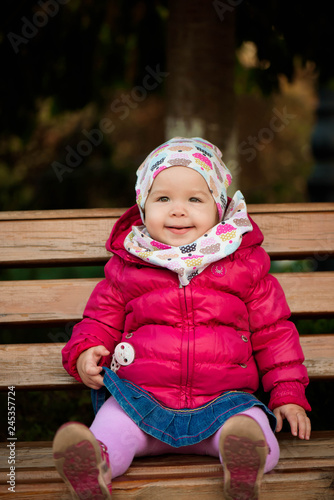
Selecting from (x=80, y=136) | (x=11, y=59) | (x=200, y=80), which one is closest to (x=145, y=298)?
(x=200, y=80)

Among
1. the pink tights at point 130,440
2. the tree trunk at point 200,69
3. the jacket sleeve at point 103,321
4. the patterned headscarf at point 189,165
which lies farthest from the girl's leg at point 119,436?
the tree trunk at point 200,69

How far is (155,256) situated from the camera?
2170 mm

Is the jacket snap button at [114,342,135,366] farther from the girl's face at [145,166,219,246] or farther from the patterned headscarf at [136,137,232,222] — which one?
the patterned headscarf at [136,137,232,222]

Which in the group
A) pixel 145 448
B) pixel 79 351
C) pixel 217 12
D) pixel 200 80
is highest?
pixel 217 12

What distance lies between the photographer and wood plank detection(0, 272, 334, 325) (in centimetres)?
260

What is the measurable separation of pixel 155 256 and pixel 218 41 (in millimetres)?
1756

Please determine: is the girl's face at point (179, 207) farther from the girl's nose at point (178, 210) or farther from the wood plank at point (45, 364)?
the wood plank at point (45, 364)

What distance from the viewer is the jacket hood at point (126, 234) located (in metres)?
2.29

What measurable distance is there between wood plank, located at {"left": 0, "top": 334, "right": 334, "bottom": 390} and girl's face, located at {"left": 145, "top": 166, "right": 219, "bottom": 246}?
2.30ft

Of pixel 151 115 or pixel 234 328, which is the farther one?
pixel 151 115

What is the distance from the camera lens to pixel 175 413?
2.01 meters

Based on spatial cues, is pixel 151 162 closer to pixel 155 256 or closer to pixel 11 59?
pixel 155 256

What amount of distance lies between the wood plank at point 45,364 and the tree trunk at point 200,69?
142 centimetres

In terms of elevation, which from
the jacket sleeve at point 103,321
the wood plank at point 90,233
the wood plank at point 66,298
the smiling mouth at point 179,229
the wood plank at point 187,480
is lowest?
the wood plank at point 187,480
